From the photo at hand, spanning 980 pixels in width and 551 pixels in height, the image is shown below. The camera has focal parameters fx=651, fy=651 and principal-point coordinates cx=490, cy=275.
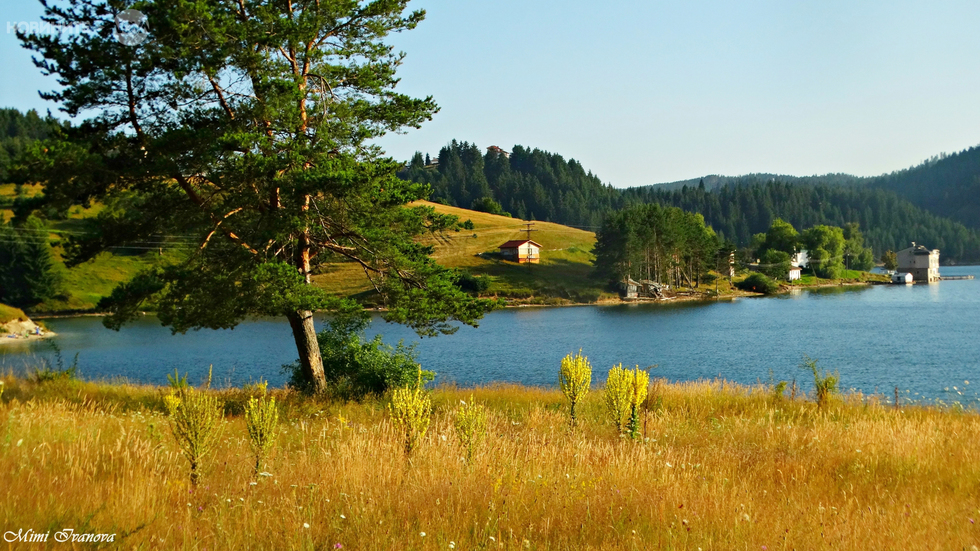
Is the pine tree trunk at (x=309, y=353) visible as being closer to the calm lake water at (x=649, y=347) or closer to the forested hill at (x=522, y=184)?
the calm lake water at (x=649, y=347)

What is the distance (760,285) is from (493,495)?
100651mm

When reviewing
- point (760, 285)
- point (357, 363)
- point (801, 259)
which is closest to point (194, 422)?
point (357, 363)

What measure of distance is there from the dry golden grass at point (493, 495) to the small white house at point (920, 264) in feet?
460

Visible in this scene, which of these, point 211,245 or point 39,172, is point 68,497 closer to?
point 39,172

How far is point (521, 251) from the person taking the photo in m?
96.3

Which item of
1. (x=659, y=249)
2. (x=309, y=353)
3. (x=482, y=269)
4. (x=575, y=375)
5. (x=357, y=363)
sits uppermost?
(x=659, y=249)

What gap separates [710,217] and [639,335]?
163444mm

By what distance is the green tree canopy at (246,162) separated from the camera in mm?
12016

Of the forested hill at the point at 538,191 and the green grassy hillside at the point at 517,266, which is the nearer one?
the green grassy hillside at the point at 517,266

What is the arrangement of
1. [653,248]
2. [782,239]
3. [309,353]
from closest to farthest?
[309,353]
[653,248]
[782,239]

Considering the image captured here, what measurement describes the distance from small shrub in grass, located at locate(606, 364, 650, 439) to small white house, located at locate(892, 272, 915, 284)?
13376 cm

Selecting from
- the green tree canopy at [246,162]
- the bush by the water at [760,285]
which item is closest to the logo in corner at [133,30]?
the green tree canopy at [246,162]

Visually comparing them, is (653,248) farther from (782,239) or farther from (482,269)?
(782,239)

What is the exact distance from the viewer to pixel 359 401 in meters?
14.3
